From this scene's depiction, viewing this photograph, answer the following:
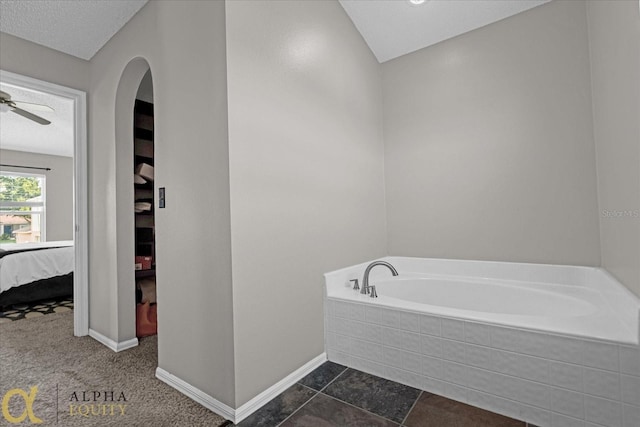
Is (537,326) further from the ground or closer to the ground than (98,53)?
closer to the ground

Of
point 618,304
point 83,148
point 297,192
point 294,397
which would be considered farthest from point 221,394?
point 83,148

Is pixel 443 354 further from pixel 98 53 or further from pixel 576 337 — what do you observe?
pixel 98 53

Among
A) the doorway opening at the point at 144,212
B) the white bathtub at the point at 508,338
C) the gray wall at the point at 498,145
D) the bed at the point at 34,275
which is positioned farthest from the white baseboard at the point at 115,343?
the gray wall at the point at 498,145

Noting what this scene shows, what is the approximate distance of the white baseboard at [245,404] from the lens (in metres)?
1.46

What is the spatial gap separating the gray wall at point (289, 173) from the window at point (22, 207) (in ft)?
21.2

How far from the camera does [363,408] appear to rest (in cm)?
154

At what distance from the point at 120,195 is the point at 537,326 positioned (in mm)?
2709

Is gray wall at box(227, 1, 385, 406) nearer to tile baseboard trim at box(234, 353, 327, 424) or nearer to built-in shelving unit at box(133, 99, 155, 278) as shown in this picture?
tile baseboard trim at box(234, 353, 327, 424)

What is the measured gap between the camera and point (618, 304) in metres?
1.55

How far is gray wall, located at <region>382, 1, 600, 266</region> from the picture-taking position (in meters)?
2.10

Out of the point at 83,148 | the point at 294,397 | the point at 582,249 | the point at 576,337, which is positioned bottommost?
the point at 294,397

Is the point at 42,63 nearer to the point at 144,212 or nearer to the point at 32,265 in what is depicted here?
the point at 144,212

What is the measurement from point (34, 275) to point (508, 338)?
15.4 ft

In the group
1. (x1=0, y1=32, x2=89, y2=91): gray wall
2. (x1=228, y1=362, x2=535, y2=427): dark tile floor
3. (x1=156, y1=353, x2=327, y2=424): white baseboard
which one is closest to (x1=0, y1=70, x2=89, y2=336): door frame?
(x1=0, y1=32, x2=89, y2=91): gray wall
